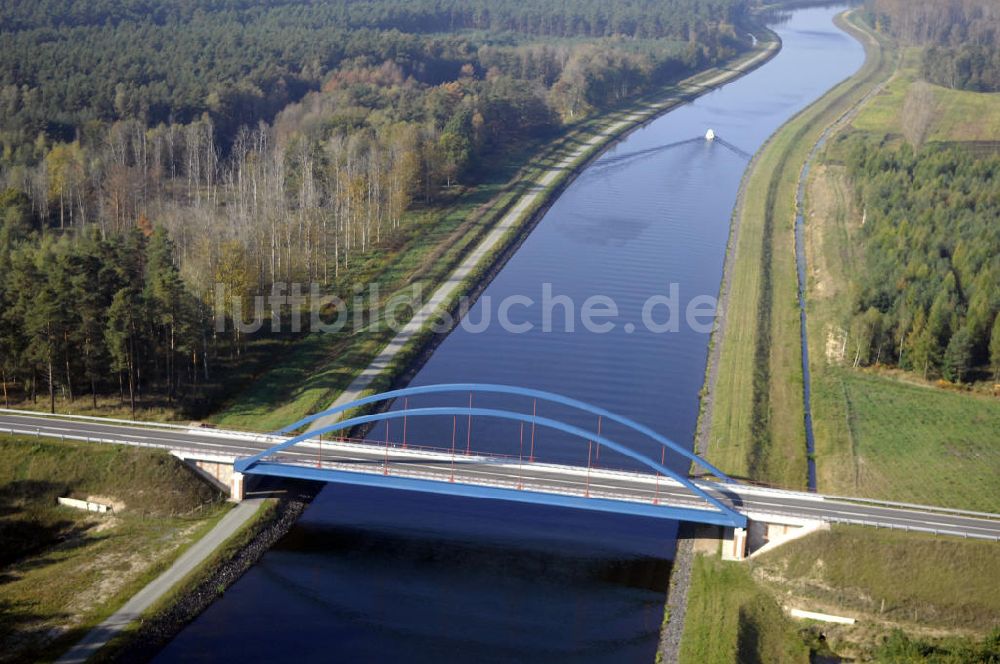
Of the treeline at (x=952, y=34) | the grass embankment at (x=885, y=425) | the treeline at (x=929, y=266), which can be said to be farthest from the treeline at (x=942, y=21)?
the grass embankment at (x=885, y=425)

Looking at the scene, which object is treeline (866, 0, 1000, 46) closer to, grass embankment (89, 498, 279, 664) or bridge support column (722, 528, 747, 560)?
bridge support column (722, 528, 747, 560)

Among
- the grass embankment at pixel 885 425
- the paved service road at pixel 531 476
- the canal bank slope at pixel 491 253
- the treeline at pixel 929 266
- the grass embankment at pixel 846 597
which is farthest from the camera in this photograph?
the treeline at pixel 929 266

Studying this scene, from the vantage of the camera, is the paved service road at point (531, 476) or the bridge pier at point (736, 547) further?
the paved service road at point (531, 476)

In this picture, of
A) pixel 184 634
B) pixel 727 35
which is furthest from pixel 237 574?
pixel 727 35

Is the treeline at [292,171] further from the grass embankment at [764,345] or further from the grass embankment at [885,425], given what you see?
the grass embankment at [885,425]

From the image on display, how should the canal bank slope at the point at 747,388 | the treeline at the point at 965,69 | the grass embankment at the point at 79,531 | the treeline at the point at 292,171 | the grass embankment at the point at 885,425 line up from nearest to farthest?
the grass embankment at the point at 79,531 → the canal bank slope at the point at 747,388 → the grass embankment at the point at 885,425 → the treeline at the point at 292,171 → the treeline at the point at 965,69

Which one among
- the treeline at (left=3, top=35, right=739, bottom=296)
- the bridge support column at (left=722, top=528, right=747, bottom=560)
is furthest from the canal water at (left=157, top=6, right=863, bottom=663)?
the treeline at (left=3, top=35, right=739, bottom=296)

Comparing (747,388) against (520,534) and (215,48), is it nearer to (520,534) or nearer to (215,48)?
(520,534)

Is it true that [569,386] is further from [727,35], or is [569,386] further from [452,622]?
[727,35]
